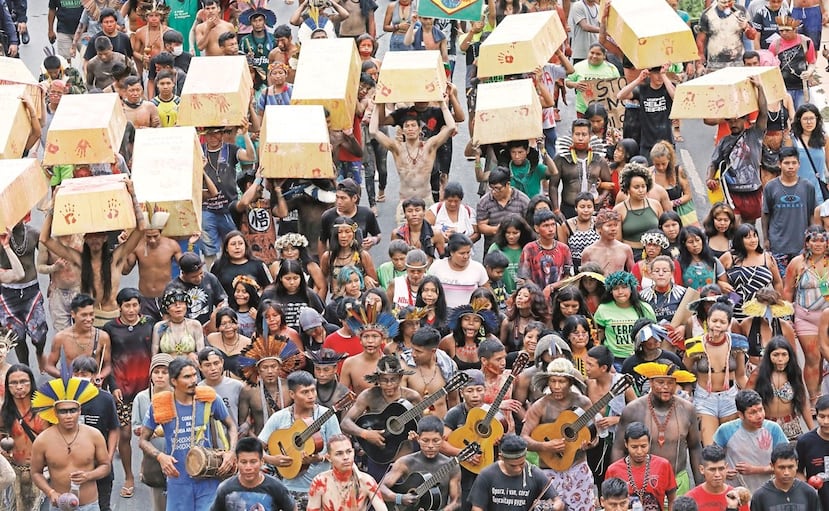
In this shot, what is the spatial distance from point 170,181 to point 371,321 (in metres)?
2.67

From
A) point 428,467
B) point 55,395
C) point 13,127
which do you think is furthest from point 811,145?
point 55,395

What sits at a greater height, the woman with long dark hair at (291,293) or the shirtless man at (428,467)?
the shirtless man at (428,467)

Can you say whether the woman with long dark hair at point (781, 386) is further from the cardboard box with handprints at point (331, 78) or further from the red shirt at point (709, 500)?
the cardboard box with handprints at point (331, 78)

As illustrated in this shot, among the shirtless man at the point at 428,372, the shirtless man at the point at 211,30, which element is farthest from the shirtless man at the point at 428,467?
the shirtless man at the point at 211,30

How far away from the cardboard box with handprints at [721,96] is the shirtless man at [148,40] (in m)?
6.23

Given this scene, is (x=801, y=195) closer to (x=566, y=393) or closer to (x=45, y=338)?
(x=566, y=393)

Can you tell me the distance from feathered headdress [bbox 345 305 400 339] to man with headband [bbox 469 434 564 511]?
2173 mm

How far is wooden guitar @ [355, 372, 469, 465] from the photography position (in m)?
15.9

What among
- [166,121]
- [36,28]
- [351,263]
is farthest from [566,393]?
[36,28]

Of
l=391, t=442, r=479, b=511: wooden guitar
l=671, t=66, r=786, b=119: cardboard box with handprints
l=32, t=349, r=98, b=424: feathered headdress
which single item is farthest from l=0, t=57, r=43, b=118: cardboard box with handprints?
l=391, t=442, r=479, b=511: wooden guitar

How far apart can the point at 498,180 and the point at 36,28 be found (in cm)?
1109

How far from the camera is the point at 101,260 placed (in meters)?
18.1

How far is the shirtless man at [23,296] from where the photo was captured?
18.3 m

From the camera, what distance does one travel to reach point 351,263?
1850 centimetres
